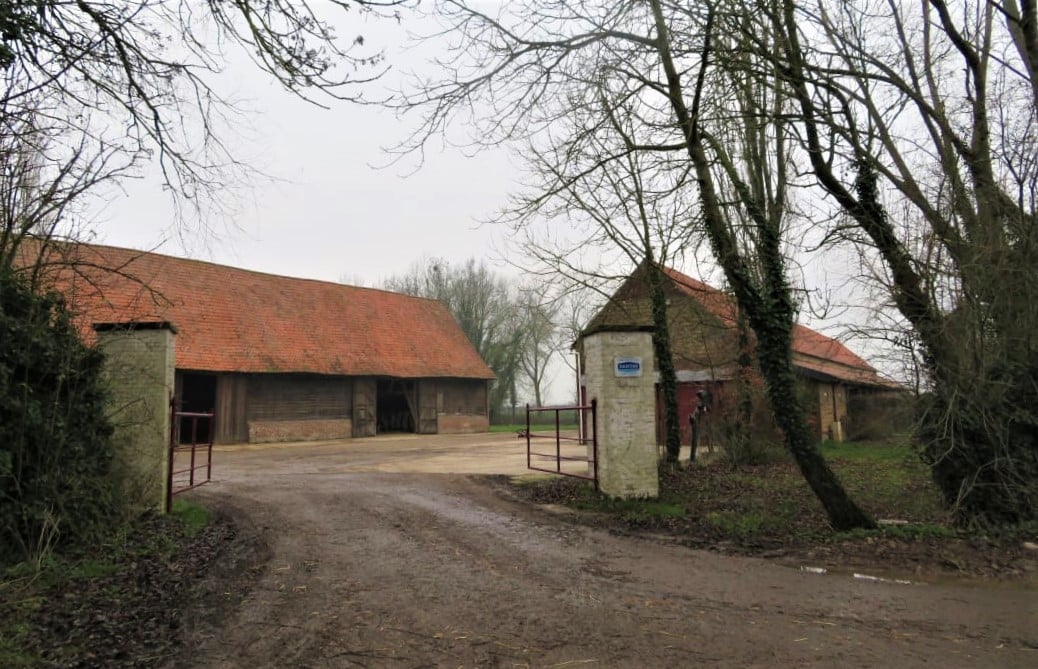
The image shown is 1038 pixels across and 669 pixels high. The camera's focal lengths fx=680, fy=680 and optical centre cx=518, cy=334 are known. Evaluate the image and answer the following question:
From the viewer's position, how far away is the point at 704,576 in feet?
20.2

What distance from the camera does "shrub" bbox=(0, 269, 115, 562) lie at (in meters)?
5.83

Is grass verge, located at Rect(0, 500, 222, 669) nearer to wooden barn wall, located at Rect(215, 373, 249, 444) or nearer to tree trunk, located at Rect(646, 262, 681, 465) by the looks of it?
tree trunk, located at Rect(646, 262, 681, 465)

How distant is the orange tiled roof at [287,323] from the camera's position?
23.8 metres

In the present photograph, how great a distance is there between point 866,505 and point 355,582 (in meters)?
7.11

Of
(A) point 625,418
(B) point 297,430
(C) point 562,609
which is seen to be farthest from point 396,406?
(C) point 562,609

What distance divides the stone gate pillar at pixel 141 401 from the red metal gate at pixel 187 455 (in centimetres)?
19

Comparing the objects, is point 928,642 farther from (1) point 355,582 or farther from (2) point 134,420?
(2) point 134,420

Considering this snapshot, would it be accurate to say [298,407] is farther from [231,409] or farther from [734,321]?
[734,321]

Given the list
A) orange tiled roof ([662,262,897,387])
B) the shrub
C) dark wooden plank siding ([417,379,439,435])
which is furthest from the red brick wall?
the shrub

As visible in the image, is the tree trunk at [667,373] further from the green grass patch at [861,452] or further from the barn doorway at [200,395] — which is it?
the barn doorway at [200,395]

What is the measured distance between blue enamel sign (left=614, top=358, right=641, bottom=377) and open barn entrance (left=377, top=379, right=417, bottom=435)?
73.9 ft

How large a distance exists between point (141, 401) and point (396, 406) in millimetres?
24631

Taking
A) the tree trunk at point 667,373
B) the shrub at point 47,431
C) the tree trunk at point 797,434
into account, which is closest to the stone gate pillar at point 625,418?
the tree trunk at point 797,434

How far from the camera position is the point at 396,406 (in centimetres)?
3272
